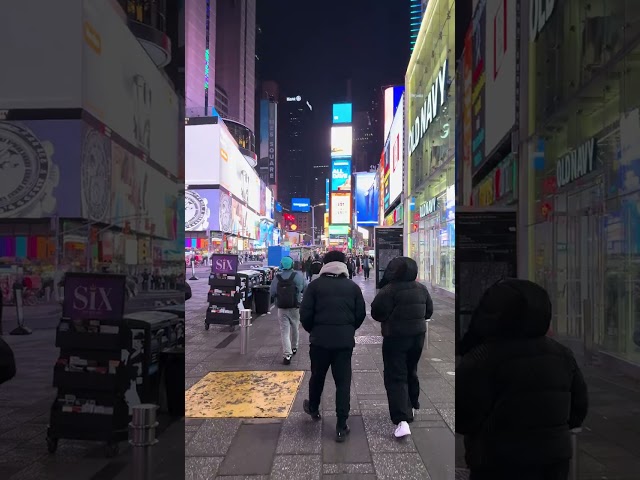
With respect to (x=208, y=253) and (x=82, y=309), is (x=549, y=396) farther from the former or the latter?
(x=208, y=253)

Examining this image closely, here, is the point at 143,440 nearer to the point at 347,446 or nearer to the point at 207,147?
the point at 347,446

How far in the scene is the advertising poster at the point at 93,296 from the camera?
8.78 feet

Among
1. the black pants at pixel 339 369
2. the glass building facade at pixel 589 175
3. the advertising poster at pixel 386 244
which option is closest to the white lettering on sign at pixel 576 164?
the glass building facade at pixel 589 175

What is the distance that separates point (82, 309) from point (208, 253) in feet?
29.7

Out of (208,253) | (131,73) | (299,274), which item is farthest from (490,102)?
(131,73)

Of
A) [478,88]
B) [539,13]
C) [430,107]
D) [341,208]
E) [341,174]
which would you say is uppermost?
[341,174]

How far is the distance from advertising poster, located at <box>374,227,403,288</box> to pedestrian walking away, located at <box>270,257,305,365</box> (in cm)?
618

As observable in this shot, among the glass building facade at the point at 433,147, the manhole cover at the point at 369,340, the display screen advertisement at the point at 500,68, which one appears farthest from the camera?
the glass building facade at the point at 433,147

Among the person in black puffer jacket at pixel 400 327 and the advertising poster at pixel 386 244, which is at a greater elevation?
the advertising poster at pixel 386 244

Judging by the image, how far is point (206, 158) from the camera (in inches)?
440

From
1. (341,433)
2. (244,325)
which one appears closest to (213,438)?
(341,433)

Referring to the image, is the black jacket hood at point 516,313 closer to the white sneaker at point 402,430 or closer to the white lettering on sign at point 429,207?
the white sneaker at point 402,430

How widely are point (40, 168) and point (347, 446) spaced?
343 centimetres

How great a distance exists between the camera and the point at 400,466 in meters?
3.83
